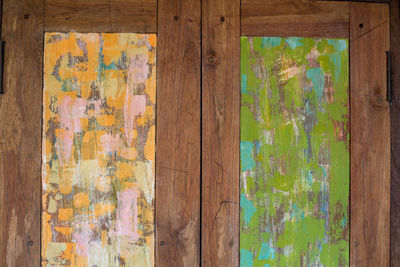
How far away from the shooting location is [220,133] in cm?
115

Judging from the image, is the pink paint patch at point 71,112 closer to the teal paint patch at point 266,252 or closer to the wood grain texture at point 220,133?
the wood grain texture at point 220,133

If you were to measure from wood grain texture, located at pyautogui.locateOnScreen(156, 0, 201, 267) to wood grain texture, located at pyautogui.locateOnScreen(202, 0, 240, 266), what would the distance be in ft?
0.10

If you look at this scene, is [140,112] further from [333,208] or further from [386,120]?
[386,120]

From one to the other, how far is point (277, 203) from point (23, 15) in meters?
1.16

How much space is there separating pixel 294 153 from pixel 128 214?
2.15 feet

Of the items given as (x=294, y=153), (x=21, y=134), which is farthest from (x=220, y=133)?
(x=21, y=134)

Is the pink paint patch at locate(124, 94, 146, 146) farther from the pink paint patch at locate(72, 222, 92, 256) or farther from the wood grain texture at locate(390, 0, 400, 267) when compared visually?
the wood grain texture at locate(390, 0, 400, 267)

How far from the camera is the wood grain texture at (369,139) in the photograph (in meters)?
1.17

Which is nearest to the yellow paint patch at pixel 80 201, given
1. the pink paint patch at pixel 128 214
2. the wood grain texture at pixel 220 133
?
the pink paint patch at pixel 128 214

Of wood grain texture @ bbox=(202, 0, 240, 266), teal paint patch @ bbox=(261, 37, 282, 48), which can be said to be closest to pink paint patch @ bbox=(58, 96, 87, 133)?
wood grain texture @ bbox=(202, 0, 240, 266)

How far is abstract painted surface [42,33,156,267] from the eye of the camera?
1.11 metres

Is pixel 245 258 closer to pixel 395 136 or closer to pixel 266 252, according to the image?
pixel 266 252

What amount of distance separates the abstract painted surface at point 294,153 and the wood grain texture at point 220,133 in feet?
0.11

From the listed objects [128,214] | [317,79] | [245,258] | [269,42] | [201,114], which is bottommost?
[245,258]
